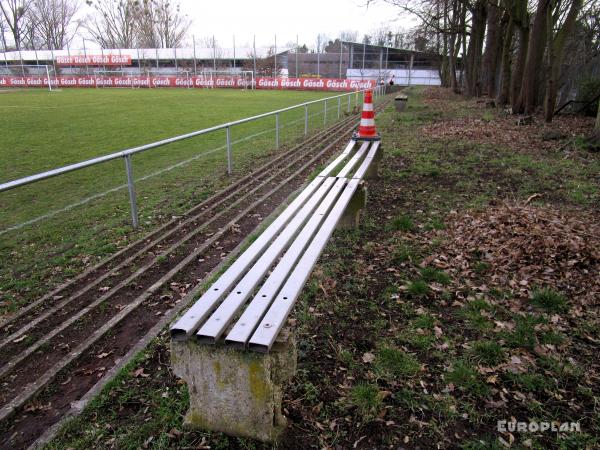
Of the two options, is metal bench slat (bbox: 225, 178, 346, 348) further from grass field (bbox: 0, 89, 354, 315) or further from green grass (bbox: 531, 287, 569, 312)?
grass field (bbox: 0, 89, 354, 315)

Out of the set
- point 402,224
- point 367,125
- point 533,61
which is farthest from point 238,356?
point 533,61

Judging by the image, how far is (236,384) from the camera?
2121mm

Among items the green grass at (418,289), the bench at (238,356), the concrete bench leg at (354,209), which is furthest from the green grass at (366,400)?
the concrete bench leg at (354,209)

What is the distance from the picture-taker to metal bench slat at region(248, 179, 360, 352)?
2.02 metres

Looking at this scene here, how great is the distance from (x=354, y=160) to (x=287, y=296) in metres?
3.68

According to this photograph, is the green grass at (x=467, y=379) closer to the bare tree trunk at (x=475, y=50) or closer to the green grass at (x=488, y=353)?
the green grass at (x=488, y=353)

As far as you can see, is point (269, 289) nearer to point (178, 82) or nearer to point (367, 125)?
point (367, 125)

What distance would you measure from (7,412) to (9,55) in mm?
82348

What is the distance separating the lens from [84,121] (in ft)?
54.7

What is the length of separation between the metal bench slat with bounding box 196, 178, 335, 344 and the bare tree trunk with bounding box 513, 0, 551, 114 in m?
11.4

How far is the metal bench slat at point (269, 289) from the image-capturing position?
2051mm

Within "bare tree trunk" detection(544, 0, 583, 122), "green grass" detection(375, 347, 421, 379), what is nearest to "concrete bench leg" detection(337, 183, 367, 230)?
"green grass" detection(375, 347, 421, 379)

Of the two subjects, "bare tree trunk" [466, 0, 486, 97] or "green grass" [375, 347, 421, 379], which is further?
"bare tree trunk" [466, 0, 486, 97]

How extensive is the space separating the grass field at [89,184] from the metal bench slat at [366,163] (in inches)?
96.5
